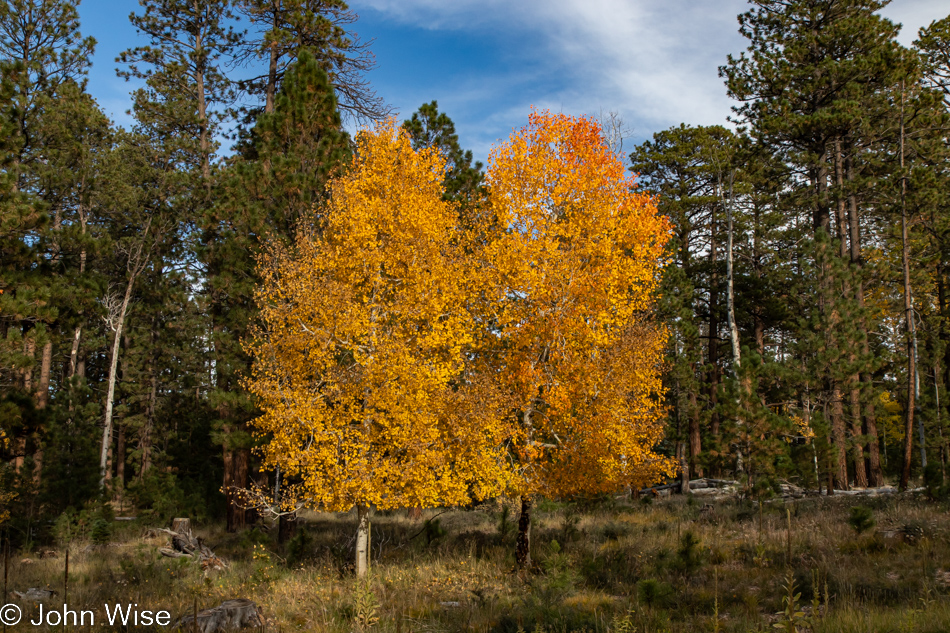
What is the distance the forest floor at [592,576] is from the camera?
7121mm

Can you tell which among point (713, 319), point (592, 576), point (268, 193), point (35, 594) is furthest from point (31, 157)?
point (713, 319)

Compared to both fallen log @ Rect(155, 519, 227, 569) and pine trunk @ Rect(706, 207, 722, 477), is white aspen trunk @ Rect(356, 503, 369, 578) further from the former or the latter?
pine trunk @ Rect(706, 207, 722, 477)

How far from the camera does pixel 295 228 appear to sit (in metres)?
14.9

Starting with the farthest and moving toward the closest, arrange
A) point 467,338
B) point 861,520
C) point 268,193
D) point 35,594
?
point 268,193
point 467,338
point 861,520
point 35,594

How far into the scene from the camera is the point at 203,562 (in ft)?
42.5

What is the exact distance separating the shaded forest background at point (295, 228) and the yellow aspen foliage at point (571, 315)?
2.59m

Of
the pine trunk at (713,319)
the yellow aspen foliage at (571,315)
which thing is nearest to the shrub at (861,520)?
the yellow aspen foliage at (571,315)

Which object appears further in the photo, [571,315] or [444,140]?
[444,140]

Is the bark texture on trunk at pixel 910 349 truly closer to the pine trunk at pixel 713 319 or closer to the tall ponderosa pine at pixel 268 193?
the pine trunk at pixel 713 319

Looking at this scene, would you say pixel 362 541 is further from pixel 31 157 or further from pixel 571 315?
pixel 31 157

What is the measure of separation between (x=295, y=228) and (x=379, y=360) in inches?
236

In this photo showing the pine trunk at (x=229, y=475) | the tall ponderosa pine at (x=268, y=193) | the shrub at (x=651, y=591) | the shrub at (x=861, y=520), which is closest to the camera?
the shrub at (x=651, y=591)

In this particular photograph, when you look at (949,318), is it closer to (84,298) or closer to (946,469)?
(946,469)

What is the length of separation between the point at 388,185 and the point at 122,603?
8566 mm
